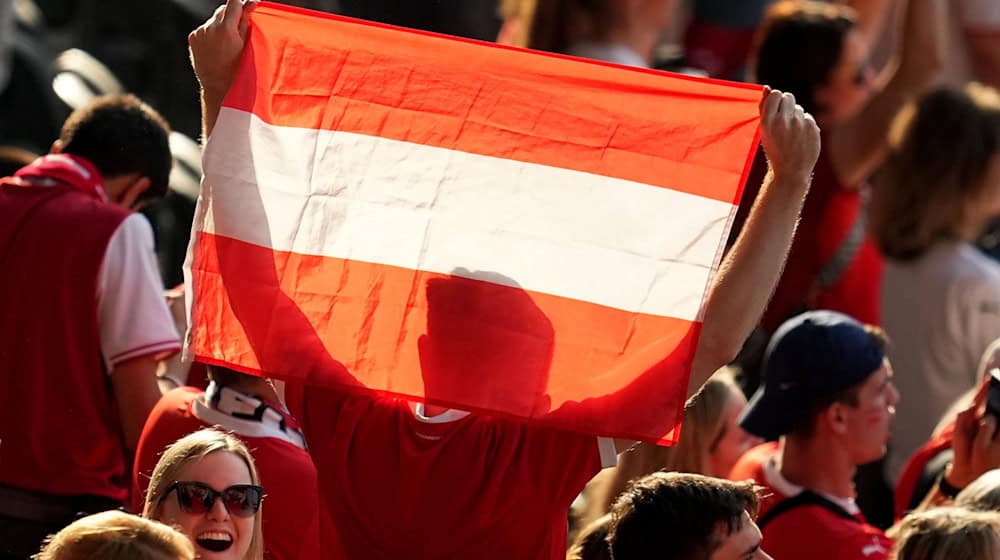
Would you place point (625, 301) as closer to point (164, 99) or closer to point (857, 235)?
point (857, 235)

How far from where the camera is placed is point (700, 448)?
20.2 ft

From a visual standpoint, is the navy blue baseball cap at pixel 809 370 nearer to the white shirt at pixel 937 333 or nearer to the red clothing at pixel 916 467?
the red clothing at pixel 916 467

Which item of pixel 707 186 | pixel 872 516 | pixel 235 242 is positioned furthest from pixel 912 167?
pixel 235 242

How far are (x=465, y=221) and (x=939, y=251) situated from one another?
143 inches

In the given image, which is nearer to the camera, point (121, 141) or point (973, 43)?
point (121, 141)

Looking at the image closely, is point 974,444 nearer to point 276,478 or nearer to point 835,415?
point 835,415

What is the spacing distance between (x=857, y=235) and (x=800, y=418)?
2.51 meters

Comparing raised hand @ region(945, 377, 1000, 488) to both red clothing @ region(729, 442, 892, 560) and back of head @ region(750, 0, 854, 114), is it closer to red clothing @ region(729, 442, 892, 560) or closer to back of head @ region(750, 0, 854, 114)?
red clothing @ region(729, 442, 892, 560)

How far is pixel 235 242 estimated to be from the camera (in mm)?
4672

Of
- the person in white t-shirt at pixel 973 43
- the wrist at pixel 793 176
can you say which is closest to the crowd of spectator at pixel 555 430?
the wrist at pixel 793 176

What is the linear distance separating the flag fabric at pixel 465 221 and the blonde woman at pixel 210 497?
226mm

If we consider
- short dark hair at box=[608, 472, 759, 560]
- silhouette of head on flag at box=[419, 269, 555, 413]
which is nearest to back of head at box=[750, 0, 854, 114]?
silhouette of head on flag at box=[419, 269, 555, 413]

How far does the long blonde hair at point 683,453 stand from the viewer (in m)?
5.99

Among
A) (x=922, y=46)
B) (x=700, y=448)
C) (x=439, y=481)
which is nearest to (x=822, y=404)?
(x=700, y=448)
